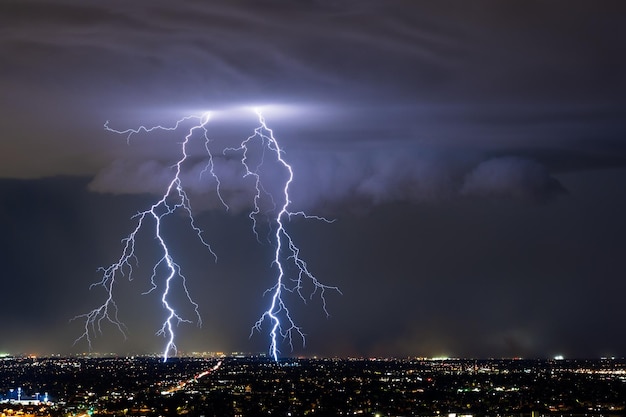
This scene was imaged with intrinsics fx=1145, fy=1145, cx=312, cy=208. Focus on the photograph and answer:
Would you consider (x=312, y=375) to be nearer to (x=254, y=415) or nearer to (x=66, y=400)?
(x=66, y=400)

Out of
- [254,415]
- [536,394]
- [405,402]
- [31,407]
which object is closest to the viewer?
[254,415]

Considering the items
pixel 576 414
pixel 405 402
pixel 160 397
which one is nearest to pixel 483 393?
pixel 405 402

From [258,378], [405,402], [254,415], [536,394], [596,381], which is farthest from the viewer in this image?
[258,378]

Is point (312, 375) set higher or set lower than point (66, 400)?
higher

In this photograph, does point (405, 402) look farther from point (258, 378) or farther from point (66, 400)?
point (258, 378)

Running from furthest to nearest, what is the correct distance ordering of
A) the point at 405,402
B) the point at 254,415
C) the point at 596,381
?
the point at 596,381, the point at 405,402, the point at 254,415

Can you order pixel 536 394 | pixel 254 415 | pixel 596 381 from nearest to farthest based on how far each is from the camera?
pixel 254 415 → pixel 536 394 → pixel 596 381

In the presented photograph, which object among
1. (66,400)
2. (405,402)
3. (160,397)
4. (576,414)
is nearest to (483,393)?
(405,402)

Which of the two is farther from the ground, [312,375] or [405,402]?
[312,375]

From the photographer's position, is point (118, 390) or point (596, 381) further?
point (596, 381)
